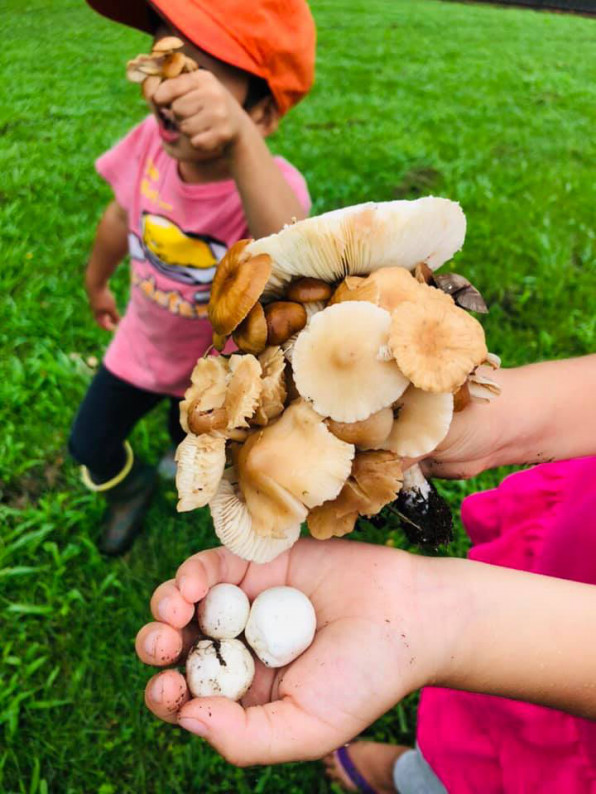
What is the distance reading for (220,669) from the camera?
124 centimetres

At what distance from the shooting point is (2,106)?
5.04m

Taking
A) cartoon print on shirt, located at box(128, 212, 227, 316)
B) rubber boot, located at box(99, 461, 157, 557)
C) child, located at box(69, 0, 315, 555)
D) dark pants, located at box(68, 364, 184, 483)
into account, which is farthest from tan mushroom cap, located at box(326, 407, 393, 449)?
rubber boot, located at box(99, 461, 157, 557)

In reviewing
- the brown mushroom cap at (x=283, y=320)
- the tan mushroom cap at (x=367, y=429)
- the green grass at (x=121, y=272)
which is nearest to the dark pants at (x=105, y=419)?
the green grass at (x=121, y=272)

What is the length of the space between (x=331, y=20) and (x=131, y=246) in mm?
10442

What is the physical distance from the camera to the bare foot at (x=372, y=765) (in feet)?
6.80

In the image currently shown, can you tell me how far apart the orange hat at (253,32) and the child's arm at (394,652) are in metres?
1.45

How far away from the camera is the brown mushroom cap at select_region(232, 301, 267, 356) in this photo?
1.13 metres

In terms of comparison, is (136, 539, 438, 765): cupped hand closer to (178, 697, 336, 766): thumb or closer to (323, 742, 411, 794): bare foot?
(178, 697, 336, 766): thumb

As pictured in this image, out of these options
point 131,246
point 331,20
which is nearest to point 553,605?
point 131,246

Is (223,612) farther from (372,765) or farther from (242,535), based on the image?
(372,765)

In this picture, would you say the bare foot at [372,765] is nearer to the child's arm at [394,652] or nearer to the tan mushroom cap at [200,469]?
the child's arm at [394,652]

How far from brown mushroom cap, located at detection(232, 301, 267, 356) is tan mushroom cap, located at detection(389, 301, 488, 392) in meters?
0.25

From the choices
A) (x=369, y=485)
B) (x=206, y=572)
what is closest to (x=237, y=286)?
(x=369, y=485)

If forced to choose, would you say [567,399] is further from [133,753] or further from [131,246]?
[133,753]
